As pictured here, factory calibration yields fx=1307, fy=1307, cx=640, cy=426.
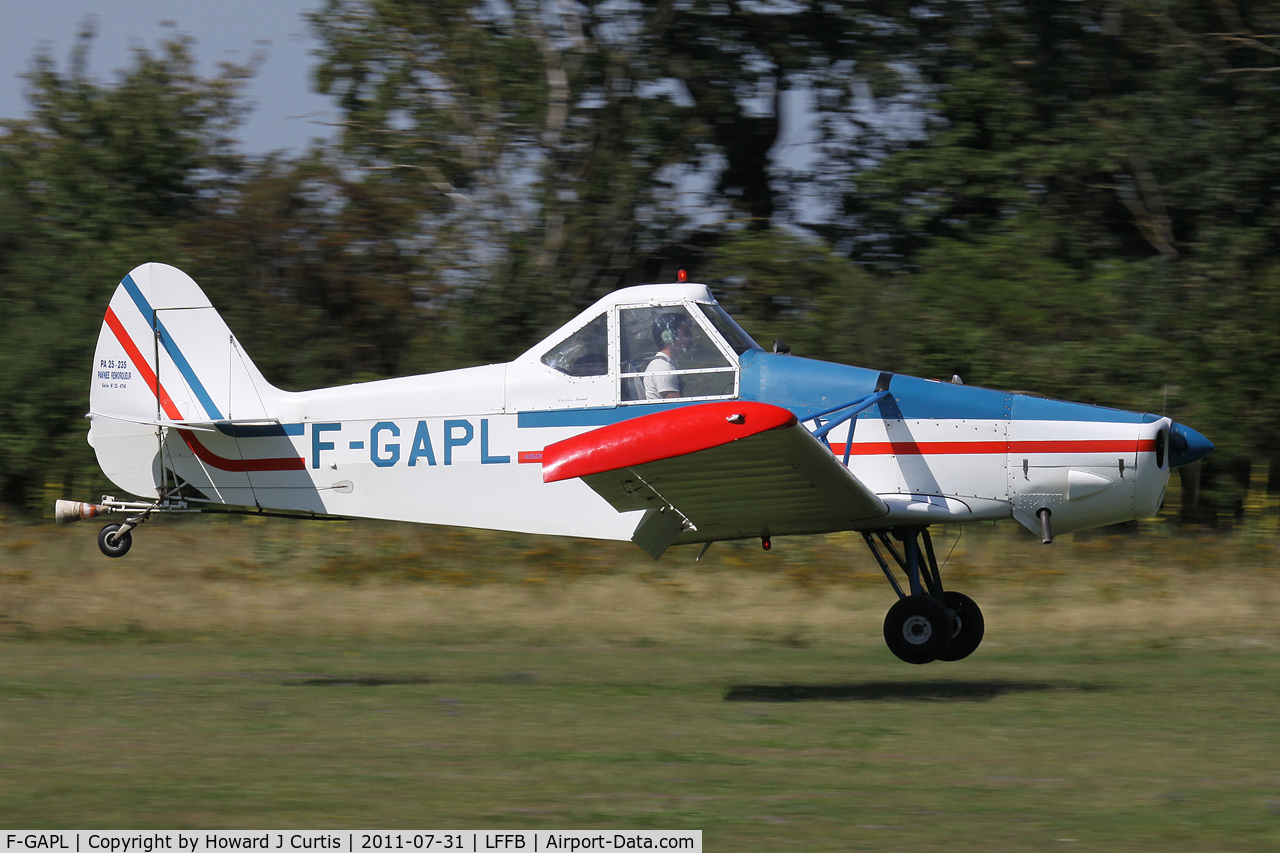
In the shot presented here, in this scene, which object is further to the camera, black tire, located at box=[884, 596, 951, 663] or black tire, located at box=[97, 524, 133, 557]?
black tire, located at box=[97, 524, 133, 557]

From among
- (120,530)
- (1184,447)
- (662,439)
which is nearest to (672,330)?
(662,439)

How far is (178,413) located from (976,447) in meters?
5.07

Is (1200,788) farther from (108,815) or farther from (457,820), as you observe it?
(108,815)

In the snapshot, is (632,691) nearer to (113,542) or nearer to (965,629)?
(965,629)

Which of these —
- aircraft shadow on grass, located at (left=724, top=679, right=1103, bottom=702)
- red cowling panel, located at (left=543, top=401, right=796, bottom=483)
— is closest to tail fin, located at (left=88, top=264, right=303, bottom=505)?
red cowling panel, located at (left=543, top=401, right=796, bottom=483)

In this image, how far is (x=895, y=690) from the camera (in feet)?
27.1

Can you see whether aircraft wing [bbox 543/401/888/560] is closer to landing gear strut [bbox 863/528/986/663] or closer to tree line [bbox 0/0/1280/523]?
landing gear strut [bbox 863/528/986/663]

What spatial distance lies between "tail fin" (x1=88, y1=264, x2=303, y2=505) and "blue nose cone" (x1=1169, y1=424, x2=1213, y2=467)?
18.3ft

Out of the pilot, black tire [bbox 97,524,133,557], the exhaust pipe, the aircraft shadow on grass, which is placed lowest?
the aircraft shadow on grass

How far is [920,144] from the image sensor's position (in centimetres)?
1794

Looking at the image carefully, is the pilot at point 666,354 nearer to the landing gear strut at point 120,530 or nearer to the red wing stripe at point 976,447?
the red wing stripe at point 976,447

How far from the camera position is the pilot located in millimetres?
7773

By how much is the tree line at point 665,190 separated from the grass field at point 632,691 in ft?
10.5
